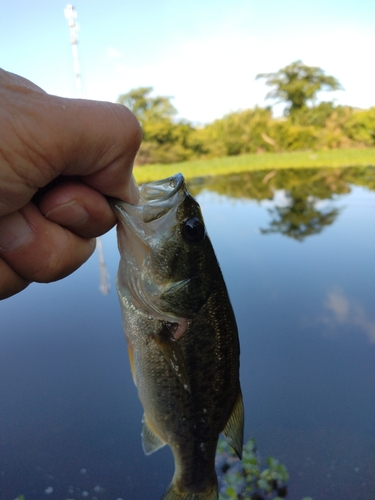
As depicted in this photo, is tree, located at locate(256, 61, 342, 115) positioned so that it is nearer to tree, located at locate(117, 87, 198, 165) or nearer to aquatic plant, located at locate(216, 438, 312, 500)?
tree, located at locate(117, 87, 198, 165)

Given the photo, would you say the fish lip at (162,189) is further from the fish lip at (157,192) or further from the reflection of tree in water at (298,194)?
the reflection of tree in water at (298,194)

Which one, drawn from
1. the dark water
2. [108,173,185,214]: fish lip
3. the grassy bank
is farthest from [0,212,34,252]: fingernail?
the grassy bank

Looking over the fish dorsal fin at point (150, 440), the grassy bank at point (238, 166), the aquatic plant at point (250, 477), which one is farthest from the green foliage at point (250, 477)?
the grassy bank at point (238, 166)

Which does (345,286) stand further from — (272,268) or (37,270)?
(37,270)

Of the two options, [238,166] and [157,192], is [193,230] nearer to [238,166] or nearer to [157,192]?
[157,192]

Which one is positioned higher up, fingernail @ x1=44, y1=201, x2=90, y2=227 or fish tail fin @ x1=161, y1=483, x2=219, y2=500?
fingernail @ x1=44, y1=201, x2=90, y2=227

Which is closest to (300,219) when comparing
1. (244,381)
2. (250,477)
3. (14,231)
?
(244,381)
